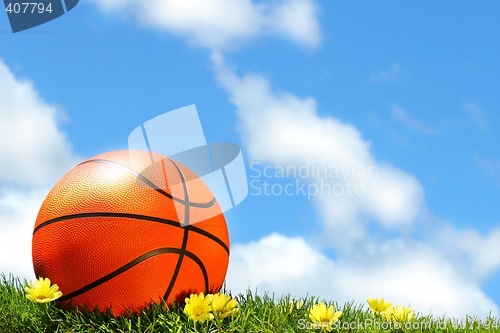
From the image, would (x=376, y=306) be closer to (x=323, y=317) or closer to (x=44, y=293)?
(x=323, y=317)

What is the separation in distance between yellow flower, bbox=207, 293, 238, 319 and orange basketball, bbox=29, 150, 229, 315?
41cm

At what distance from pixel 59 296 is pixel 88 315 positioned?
31cm

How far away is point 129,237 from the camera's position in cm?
540

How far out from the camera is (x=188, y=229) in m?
5.58

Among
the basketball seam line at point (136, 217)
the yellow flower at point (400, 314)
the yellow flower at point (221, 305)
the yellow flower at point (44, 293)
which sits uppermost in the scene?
the basketball seam line at point (136, 217)

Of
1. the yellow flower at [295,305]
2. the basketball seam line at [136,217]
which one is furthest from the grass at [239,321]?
the basketball seam line at [136,217]

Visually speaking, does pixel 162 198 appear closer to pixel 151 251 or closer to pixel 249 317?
pixel 151 251

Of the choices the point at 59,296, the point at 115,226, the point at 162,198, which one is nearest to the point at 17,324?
the point at 59,296

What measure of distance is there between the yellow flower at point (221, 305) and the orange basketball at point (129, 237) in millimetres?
412

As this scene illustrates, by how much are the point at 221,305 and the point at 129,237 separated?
0.99 metres

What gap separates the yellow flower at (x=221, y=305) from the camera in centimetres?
528

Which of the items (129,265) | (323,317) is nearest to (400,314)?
(323,317)

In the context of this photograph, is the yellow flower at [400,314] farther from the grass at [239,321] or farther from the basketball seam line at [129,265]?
the basketball seam line at [129,265]

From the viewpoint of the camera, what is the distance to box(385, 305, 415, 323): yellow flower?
18.1 feet
